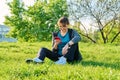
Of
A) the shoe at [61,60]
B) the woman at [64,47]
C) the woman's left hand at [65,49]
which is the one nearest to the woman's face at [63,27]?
the woman at [64,47]

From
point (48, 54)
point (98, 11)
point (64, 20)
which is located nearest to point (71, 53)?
point (48, 54)

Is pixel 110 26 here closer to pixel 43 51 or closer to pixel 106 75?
pixel 43 51

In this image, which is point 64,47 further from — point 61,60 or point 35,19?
point 35,19

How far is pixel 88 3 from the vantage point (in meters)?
51.0

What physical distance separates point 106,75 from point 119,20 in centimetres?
4581

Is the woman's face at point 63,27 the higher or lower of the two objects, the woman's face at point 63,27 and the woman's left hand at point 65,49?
the higher

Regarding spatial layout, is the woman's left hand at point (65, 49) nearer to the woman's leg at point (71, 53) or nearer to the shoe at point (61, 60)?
the woman's leg at point (71, 53)

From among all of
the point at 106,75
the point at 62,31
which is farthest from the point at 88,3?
the point at 106,75

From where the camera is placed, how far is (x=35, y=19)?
65.9 metres

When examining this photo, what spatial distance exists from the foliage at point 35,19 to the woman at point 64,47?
52133 millimetres

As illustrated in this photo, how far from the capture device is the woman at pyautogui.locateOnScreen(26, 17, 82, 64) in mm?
10015

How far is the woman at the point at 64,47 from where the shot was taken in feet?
32.9

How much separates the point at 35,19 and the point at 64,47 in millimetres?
56092

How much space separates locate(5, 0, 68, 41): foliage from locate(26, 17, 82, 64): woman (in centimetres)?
5213
